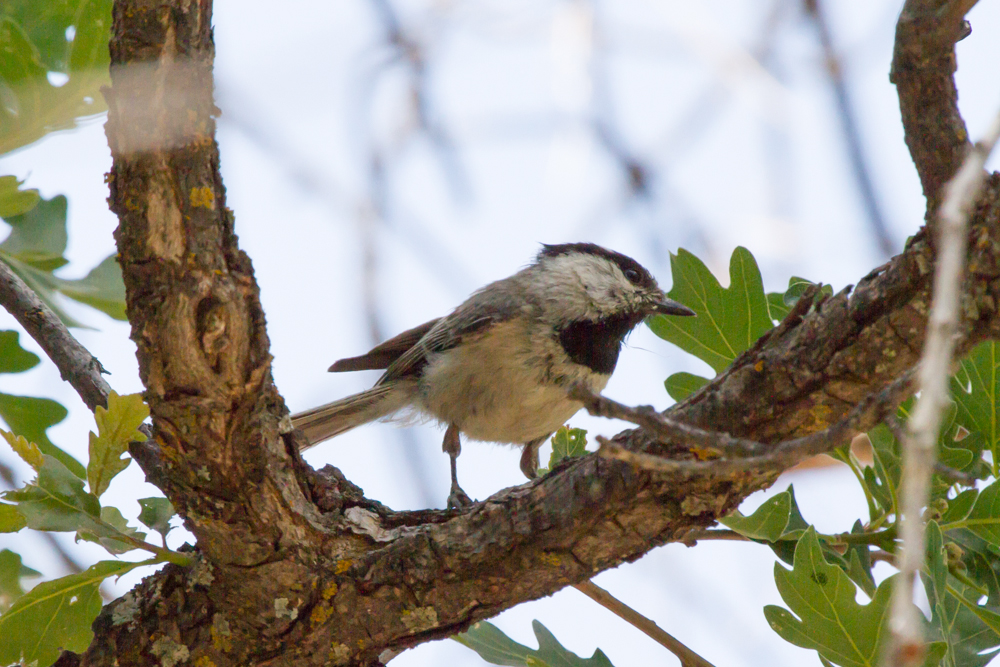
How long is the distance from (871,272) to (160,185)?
5.15ft

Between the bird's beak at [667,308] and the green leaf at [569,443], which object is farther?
the bird's beak at [667,308]

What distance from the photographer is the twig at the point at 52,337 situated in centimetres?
253

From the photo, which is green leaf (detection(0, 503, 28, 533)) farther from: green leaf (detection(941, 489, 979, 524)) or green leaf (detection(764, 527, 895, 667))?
green leaf (detection(941, 489, 979, 524))

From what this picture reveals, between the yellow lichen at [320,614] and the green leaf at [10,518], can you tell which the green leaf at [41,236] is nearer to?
the green leaf at [10,518]

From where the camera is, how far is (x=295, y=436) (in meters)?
2.24

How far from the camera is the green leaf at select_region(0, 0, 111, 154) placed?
2.74 meters

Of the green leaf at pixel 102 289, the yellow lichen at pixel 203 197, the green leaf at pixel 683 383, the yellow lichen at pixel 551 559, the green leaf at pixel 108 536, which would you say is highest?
the green leaf at pixel 102 289

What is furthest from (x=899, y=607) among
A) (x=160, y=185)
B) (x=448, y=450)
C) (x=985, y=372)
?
(x=448, y=450)

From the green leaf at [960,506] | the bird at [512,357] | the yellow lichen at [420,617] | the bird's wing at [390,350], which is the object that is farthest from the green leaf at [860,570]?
the bird's wing at [390,350]

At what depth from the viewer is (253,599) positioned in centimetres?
224

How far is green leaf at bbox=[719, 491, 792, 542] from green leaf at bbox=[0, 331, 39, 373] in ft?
7.83

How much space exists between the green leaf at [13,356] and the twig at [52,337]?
0.33 metres

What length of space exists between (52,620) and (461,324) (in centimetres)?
241

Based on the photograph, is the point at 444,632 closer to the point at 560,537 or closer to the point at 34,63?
the point at 560,537
